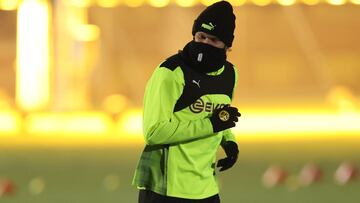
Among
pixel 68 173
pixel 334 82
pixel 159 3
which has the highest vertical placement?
pixel 159 3

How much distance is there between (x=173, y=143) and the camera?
5.26m

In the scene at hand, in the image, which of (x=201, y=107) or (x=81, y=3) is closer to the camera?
(x=201, y=107)

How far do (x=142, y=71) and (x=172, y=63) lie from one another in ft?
25.6

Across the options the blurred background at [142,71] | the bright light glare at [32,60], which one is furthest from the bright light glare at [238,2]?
the bright light glare at [32,60]

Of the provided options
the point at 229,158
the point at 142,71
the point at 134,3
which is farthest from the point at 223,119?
the point at 134,3

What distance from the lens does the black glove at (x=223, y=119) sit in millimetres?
5246

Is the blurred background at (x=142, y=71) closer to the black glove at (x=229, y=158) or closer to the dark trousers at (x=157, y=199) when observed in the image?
the black glove at (x=229, y=158)

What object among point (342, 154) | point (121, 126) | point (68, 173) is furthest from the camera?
point (121, 126)

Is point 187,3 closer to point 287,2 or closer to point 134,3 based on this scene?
point 134,3

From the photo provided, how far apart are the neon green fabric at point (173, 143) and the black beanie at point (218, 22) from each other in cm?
23

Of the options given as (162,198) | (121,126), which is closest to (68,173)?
(121,126)

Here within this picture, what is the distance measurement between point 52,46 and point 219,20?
7.65m

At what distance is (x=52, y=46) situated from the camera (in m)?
12.8

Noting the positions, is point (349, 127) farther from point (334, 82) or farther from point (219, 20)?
point (219, 20)
